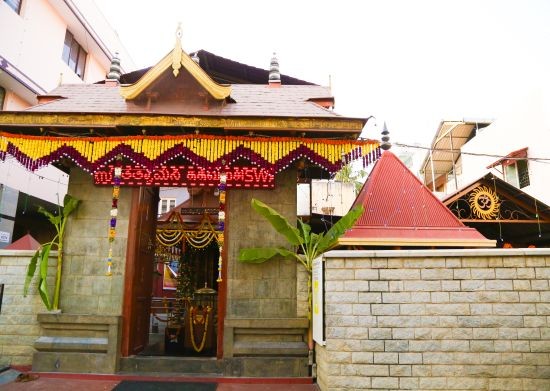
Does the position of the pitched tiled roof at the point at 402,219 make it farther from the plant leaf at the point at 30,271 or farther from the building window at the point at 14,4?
the building window at the point at 14,4

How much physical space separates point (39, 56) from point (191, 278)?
34.4 feet

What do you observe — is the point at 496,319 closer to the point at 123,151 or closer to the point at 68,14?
the point at 123,151

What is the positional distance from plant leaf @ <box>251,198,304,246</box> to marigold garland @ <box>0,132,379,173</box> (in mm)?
1090

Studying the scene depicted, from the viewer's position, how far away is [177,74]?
8.55 meters

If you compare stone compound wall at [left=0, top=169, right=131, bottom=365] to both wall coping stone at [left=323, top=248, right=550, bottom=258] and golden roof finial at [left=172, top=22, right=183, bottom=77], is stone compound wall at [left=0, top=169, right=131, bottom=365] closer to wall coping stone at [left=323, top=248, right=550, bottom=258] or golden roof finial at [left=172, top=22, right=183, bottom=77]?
golden roof finial at [left=172, top=22, right=183, bottom=77]

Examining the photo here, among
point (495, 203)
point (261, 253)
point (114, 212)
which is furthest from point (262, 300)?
point (495, 203)

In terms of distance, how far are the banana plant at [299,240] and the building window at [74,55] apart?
14.9 metres

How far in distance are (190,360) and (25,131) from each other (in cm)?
606

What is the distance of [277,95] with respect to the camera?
9977mm

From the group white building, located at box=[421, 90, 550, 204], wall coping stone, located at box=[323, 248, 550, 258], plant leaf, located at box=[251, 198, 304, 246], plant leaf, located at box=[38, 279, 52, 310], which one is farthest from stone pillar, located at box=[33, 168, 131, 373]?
white building, located at box=[421, 90, 550, 204]

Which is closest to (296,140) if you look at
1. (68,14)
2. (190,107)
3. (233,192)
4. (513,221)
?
(233,192)

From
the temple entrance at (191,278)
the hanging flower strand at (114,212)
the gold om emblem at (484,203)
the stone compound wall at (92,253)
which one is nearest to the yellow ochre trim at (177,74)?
the hanging flower strand at (114,212)

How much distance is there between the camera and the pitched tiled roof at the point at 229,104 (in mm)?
8648

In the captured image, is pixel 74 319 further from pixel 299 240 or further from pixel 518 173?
pixel 518 173
